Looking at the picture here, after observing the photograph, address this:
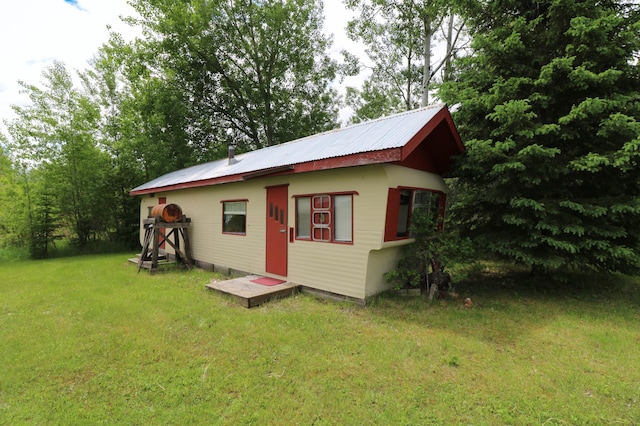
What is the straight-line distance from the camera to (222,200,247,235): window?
24.5ft

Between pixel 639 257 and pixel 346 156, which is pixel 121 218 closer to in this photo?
pixel 346 156

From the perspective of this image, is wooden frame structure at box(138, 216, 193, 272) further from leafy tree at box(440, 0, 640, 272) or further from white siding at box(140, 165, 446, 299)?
leafy tree at box(440, 0, 640, 272)

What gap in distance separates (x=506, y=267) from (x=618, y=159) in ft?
13.0

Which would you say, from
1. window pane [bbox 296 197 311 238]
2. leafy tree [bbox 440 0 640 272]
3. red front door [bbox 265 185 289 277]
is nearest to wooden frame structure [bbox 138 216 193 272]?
red front door [bbox 265 185 289 277]

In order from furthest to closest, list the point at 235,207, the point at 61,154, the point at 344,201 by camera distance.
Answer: the point at 61,154, the point at 235,207, the point at 344,201

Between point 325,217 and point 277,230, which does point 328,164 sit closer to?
point 325,217

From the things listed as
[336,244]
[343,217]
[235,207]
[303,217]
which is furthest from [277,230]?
[235,207]

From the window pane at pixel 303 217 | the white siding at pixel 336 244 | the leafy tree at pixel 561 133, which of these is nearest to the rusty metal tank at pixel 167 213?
the white siding at pixel 336 244

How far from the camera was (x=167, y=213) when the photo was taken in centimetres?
863

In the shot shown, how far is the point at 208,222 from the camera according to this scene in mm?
8688

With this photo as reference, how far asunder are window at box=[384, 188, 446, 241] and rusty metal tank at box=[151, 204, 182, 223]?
681 centimetres

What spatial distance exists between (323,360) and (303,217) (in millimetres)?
3115

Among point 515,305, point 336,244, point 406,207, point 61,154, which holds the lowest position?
point 515,305

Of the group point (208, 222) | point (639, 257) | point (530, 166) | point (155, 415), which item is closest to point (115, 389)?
point (155, 415)
